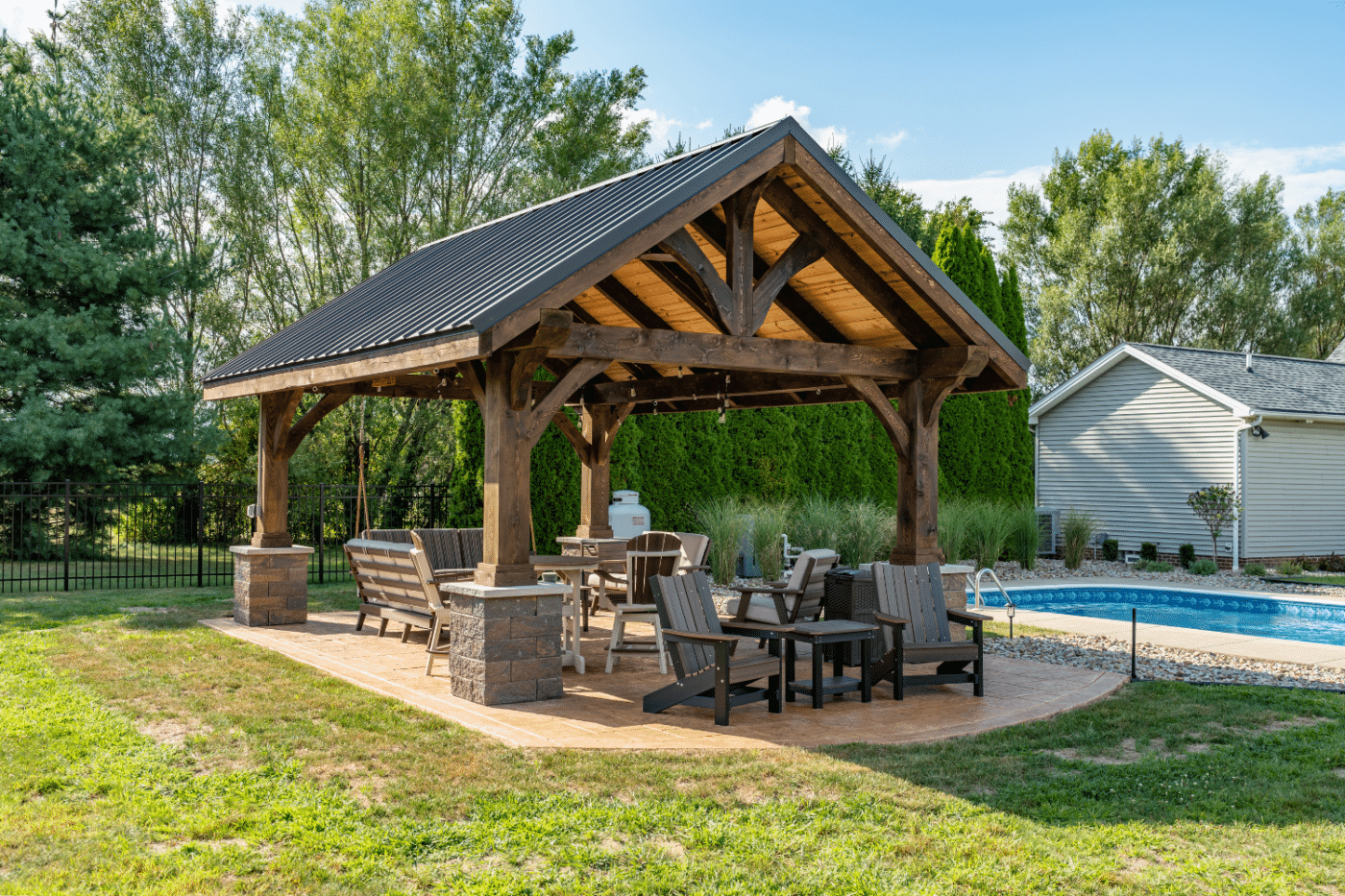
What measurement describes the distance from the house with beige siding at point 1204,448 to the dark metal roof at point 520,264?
12.3 m

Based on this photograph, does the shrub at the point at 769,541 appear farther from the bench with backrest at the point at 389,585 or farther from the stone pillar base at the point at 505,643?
the stone pillar base at the point at 505,643

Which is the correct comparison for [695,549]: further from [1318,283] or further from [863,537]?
[1318,283]

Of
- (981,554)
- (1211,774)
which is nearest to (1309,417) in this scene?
(981,554)

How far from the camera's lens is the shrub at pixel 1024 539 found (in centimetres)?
1798

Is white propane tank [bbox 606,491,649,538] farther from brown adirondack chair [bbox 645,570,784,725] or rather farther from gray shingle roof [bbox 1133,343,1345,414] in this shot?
gray shingle roof [bbox 1133,343,1345,414]

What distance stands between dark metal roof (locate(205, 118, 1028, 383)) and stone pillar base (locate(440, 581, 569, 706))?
1816 millimetres

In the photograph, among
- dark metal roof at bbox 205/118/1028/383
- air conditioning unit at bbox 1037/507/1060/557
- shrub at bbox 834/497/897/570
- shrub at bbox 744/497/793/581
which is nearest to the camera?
dark metal roof at bbox 205/118/1028/383

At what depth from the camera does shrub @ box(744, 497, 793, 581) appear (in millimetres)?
14156

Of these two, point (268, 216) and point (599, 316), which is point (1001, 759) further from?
point (268, 216)

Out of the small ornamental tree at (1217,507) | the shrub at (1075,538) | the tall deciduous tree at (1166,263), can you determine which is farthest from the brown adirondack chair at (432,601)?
the tall deciduous tree at (1166,263)

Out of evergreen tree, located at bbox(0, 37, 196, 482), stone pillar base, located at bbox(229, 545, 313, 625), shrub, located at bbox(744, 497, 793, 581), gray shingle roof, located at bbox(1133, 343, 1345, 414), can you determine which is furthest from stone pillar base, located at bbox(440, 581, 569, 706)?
gray shingle roof, located at bbox(1133, 343, 1345, 414)

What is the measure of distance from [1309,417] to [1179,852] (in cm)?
1761

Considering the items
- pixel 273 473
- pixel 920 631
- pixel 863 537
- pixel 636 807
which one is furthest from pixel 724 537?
pixel 636 807

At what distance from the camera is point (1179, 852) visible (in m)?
4.24
